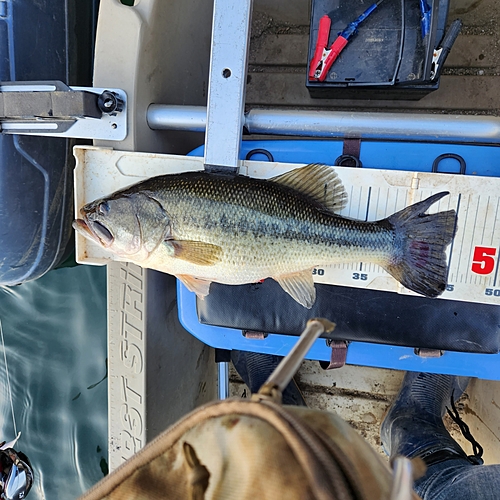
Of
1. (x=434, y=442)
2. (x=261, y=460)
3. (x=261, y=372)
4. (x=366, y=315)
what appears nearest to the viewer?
(x=261, y=460)

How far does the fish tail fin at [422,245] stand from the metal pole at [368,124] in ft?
1.10

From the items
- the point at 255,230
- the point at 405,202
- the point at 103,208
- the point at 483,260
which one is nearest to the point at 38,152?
the point at 103,208

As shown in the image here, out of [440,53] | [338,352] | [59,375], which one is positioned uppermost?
[440,53]

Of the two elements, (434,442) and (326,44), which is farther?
(434,442)

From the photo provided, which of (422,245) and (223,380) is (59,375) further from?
(422,245)

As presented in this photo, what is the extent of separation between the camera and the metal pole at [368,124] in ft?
4.56

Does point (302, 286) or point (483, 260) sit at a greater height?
point (483, 260)

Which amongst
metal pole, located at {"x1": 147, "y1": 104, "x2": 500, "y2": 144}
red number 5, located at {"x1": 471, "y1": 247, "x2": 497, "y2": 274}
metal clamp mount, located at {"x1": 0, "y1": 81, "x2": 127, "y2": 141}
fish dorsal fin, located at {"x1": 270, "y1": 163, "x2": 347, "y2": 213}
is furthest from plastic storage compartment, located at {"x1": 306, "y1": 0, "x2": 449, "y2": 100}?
metal clamp mount, located at {"x1": 0, "y1": 81, "x2": 127, "y2": 141}

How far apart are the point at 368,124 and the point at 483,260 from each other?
0.59 meters

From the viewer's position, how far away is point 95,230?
1.30m

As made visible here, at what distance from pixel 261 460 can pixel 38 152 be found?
4.96ft

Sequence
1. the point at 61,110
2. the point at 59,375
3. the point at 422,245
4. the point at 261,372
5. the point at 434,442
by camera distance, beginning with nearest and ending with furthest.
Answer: the point at 422,245
the point at 61,110
the point at 434,442
the point at 261,372
the point at 59,375

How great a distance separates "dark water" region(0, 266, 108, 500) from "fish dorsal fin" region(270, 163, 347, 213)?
1452 mm

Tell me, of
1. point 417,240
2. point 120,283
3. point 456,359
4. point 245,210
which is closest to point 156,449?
point 245,210
